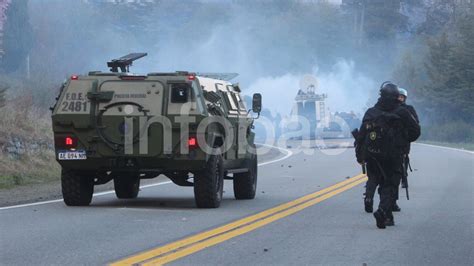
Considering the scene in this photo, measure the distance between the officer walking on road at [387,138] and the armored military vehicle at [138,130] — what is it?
2831 mm

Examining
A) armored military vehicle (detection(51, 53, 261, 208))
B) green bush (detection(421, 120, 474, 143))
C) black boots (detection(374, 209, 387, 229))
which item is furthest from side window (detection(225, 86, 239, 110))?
green bush (detection(421, 120, 474, 143))

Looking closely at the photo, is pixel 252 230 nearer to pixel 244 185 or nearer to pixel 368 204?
pixel 368 204

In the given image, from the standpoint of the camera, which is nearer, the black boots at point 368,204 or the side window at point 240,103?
the black boots at point 368,204

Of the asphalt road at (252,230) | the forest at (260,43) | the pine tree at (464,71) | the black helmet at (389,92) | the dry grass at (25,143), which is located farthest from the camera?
the pine tree at (464,71)

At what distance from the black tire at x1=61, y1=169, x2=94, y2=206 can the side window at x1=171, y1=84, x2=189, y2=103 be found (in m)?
1.84

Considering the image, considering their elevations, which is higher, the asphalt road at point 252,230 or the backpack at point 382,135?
the backpack at point 382,135

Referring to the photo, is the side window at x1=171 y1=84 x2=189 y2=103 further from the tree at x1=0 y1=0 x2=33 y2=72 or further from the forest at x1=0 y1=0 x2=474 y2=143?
the tree at x1=0 y1=0 x2=33 y2=72

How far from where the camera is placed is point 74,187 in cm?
1580

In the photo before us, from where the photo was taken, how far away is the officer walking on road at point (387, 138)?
1316cm

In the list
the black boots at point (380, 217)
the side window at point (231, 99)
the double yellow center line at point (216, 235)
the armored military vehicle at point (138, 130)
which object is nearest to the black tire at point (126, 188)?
the armored military vehicle at point (138, 130)

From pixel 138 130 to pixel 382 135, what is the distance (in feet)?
12.3

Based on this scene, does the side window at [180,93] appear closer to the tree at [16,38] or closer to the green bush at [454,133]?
the tree at [16,38]

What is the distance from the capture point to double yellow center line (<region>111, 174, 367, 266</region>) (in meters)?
10.2

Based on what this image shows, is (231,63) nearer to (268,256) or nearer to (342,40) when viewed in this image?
(342,40)
